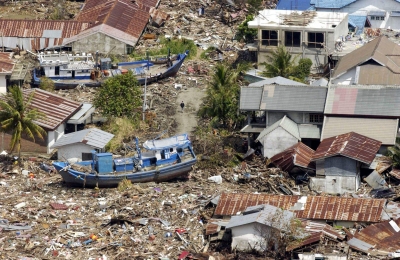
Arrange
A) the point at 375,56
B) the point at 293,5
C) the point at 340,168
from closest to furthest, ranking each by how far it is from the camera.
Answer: the point at 340,168, the point at 375,56, the point at 293,5

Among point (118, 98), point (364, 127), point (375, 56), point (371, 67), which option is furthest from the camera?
point (375, 56)

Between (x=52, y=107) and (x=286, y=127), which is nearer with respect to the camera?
(x=286, y=127)

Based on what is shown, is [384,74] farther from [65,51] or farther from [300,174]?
[65,51]

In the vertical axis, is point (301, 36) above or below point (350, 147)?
above

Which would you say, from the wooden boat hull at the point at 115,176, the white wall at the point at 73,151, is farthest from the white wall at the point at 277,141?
the white wall at the point at 73,151

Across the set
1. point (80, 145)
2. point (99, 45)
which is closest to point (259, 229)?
point (80, 145)

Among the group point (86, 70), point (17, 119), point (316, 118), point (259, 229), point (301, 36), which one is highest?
point (301, 36)

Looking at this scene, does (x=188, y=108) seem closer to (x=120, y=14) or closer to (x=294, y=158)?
(x=294, y=158)
